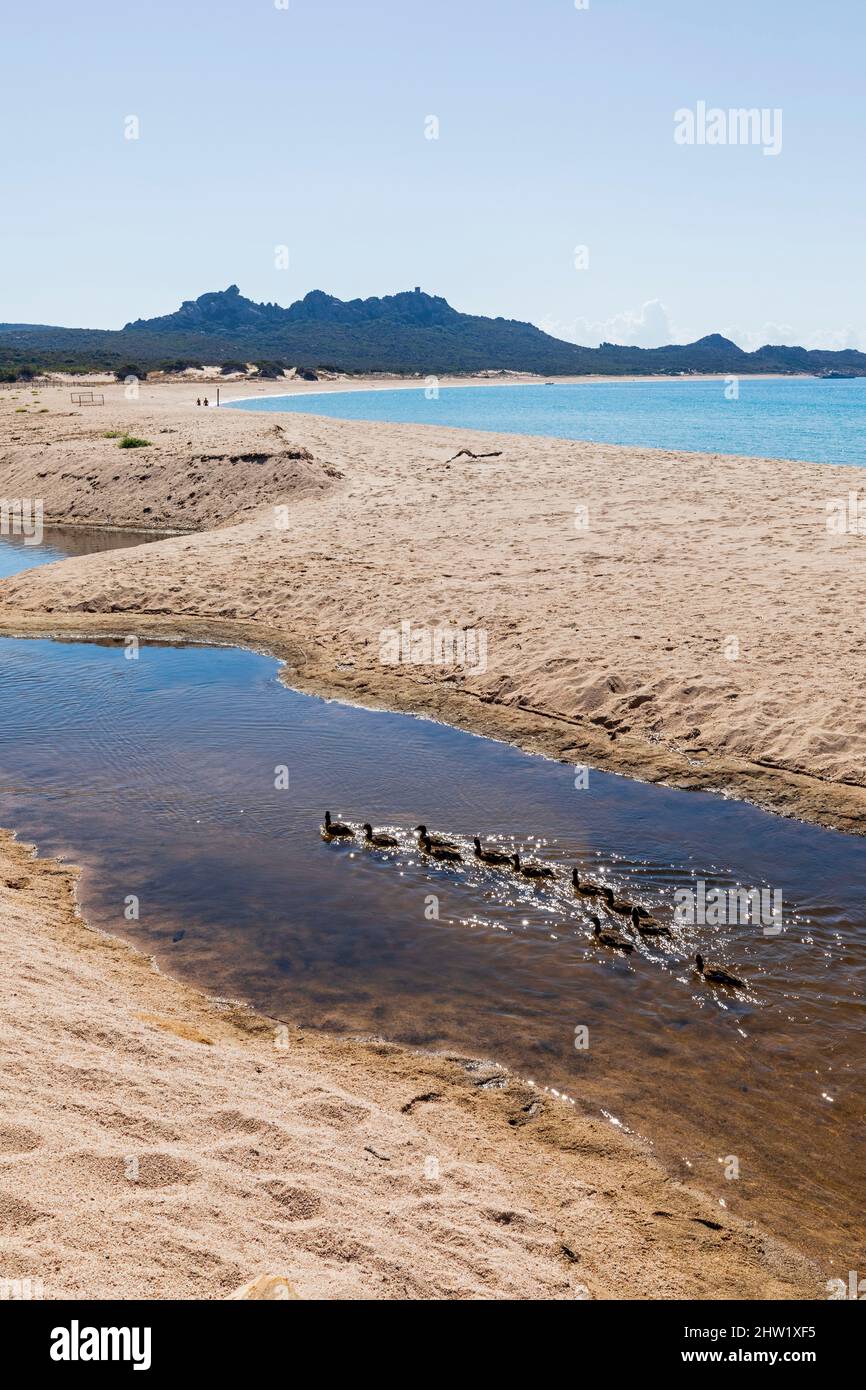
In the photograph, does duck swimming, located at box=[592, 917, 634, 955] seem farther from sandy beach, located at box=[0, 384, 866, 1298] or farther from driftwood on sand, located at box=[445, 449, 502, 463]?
driftwood on sand, located at box=[445, 449, 502, 463]

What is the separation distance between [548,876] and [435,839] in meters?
1.27

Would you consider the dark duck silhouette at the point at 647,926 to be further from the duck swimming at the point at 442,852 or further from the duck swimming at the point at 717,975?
the duck swimming at the point at 442,852

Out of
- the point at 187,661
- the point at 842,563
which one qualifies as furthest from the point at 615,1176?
the point at 842,563

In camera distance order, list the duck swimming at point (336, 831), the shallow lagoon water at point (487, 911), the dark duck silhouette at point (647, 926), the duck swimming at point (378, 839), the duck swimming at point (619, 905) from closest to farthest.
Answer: the shallow lagoon water at point (487, 911), the dark duck silhouette at point (647, 926), the duck swimming at point (619, 905), the duck swimming at point (378, 839), the duck swimming at point (336, 831)

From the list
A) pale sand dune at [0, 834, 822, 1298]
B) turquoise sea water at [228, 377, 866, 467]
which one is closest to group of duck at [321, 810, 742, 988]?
pale sand dune at [0, 834, 822, 1298]

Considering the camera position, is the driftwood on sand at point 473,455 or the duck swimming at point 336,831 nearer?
the duck swimming at point 336,831

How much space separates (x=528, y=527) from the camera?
76.3 ft

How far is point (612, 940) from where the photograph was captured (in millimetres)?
9141

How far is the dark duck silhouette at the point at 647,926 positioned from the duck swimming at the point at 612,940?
0.59 ft

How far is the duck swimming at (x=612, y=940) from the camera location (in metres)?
9.06

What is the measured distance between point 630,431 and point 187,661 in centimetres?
5547

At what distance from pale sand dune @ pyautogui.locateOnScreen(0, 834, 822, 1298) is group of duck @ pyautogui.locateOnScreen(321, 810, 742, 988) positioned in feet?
6.75

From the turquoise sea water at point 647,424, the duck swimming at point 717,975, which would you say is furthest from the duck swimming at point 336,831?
the turquoise sea water at point 647,424
